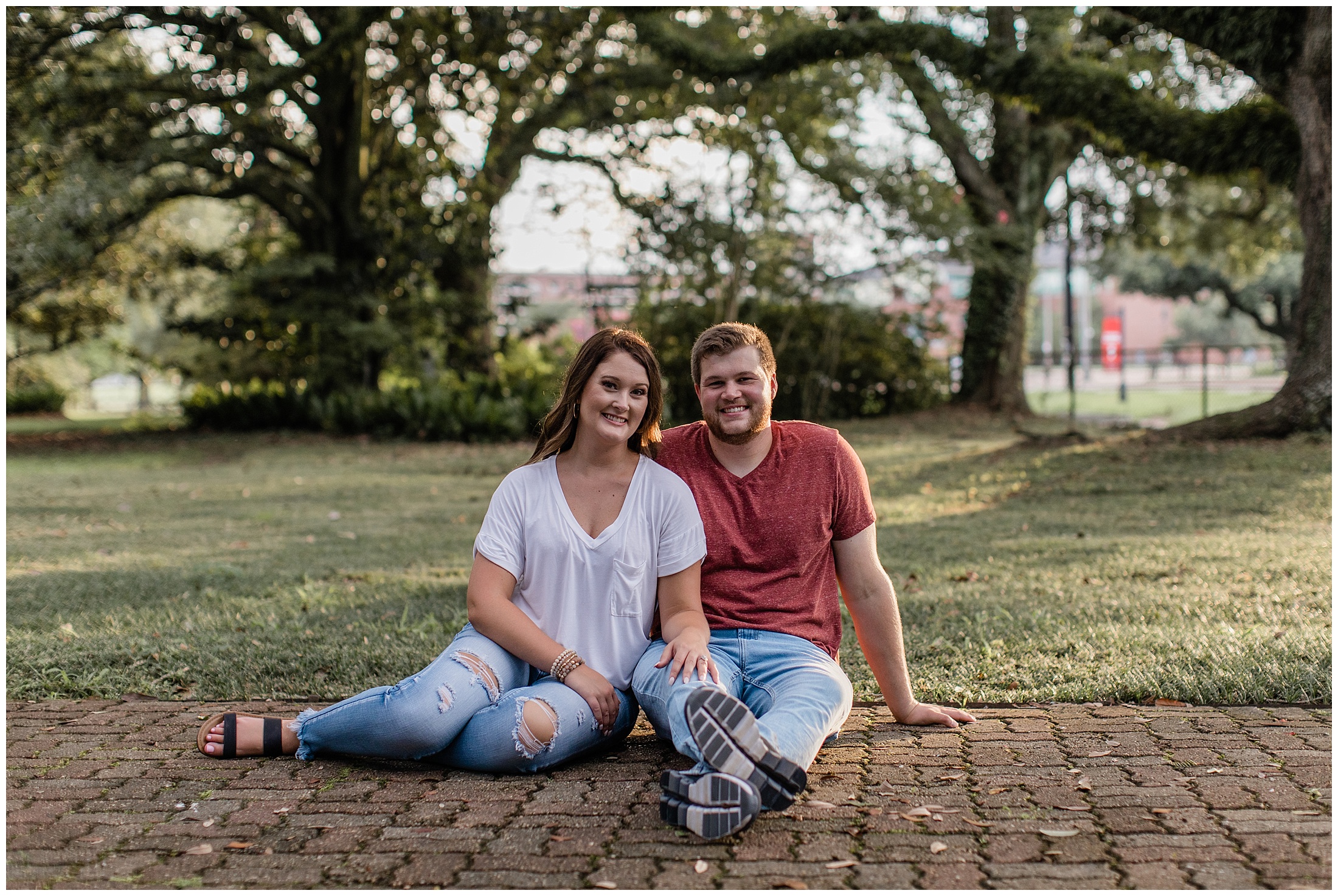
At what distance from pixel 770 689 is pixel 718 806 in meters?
0.67

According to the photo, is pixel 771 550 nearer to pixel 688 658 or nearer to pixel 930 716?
pixel 688 658

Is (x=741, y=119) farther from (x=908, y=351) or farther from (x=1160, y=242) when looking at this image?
(x=1160, y=242)

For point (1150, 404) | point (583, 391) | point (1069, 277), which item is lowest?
point (1150, 404)

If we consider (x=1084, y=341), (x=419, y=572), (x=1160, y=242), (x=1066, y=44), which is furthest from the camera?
(x=1084, y=341)

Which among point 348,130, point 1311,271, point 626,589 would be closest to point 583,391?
point 626,589

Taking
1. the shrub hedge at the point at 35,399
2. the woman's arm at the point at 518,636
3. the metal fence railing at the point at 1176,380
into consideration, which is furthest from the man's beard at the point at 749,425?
the shrub hedge at the point at 35,399

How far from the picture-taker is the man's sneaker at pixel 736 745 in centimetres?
281

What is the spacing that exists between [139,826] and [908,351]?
2001 cm

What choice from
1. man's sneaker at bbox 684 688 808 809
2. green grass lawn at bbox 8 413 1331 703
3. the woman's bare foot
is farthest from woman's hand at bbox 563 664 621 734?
green grass lawn at bbox 8 413 1331 703

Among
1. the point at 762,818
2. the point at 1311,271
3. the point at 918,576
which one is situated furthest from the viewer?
the point at 1311,271

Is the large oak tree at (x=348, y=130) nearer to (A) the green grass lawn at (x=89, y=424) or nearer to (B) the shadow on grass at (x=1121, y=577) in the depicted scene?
(A) the green grass lawn at (x=89, y=424)

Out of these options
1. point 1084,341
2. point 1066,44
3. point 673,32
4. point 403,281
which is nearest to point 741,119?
point 673,32

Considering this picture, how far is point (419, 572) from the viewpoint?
282 inches

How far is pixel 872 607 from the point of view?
3686 mm
